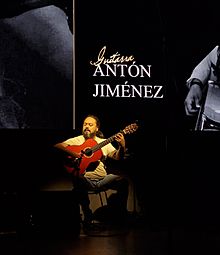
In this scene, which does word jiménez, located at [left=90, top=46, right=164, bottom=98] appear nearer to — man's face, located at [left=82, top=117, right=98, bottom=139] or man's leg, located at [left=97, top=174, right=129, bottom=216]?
man's face, located at [left=82, top=117, right=98, bottom=139]

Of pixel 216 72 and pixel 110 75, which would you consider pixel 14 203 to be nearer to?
pixel 110 75

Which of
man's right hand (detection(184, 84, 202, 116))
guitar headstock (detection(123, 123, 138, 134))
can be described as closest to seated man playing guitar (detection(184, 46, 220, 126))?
man's right hand (detection(184, 84, 202, 116))

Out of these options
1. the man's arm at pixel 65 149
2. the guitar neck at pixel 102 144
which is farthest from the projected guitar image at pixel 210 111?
the man's arm at pixel 65 149

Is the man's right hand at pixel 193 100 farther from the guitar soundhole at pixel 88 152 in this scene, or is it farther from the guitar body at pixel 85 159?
the guitar soundhole at pixel 88 152

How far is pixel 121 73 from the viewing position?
7129 mm

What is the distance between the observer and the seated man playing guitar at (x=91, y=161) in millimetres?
6324

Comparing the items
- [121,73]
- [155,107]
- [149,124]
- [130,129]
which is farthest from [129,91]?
[130,129]

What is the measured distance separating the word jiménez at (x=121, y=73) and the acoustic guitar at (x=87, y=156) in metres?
0.83

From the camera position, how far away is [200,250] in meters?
4.91

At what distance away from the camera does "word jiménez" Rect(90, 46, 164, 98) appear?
7070 millimetres

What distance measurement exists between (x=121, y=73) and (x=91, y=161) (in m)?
1.61

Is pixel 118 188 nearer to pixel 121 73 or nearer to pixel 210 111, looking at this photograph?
pixel 121 73

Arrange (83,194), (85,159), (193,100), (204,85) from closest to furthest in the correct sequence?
(83,194) < (85,159) < (193,100) < (204,85)

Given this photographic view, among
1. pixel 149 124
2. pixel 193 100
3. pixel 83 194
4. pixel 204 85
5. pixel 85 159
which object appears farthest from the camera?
pixel 204 85
